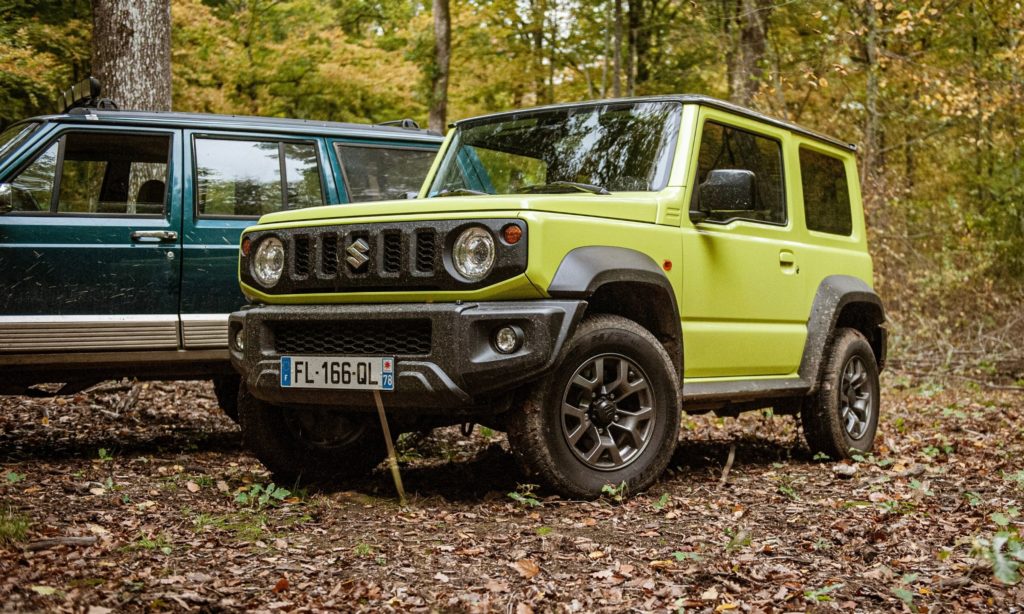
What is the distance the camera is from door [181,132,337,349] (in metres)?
6.04

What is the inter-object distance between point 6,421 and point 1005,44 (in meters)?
14.3

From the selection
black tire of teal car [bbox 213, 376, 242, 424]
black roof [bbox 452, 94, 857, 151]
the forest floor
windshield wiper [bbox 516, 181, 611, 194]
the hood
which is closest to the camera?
the forest floor

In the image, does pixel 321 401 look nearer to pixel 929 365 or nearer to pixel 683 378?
pixel 683 378

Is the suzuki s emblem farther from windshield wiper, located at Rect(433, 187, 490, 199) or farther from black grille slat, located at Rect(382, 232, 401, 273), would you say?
windshield wiper, located at Rect(433, 187, 490, 199)

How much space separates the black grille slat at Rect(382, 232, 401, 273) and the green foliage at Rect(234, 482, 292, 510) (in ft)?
3.92

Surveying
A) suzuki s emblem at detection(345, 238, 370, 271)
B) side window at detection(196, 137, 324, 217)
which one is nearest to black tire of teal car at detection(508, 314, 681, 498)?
suzuki s emblem at detection(345, 238, 370, 271)

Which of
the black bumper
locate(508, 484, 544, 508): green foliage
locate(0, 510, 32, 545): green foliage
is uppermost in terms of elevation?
the black bumper

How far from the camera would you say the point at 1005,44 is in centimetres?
1527

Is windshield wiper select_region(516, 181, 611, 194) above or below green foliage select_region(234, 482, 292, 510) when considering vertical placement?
above

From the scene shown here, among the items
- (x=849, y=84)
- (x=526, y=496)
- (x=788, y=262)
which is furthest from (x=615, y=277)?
(x=849, y=84)

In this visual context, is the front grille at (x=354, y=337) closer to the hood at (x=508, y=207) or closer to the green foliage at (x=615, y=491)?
the hood at (x=508, y=207)

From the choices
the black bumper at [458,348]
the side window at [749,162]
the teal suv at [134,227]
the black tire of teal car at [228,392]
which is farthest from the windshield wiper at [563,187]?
the black tire of teal car at [228,392]

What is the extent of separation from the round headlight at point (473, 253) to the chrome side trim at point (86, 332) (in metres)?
2.47

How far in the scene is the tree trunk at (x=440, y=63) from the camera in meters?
16.6
